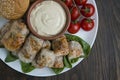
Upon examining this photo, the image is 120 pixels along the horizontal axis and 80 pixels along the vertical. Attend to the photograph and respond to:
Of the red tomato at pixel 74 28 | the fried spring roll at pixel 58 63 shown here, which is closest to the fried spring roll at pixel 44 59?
the fried spring roll at pixel 58 63

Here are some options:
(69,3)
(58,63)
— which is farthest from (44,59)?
(69,3)

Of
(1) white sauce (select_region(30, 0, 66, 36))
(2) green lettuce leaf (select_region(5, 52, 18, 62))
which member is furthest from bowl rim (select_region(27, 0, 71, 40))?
(2) green lettuce leaf (select_region(5, 52, 18, 62))

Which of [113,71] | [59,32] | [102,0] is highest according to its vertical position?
[102,0]

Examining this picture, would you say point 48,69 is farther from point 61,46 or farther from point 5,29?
point 5,29

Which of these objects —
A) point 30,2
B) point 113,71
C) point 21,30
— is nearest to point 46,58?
point 21,30

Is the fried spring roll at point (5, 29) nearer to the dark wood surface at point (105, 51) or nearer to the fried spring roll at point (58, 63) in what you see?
the fried spring roll at point (58, 63)

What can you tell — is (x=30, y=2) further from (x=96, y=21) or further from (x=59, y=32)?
(x=96, y=21)
